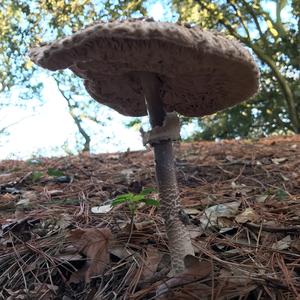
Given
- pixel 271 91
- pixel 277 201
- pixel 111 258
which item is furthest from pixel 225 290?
pixel 271 91

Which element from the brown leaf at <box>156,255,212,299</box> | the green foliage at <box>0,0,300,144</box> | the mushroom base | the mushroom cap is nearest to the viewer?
the mushroom cap

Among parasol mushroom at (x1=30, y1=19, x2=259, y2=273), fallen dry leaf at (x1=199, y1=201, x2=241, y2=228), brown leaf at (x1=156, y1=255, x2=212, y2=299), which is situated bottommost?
brown leaf at (x1=156, y1=255, x2=212, y2=299)

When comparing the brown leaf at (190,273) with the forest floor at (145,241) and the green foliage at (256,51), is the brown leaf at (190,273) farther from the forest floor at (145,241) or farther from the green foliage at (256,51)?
the green foliage at (256,51)

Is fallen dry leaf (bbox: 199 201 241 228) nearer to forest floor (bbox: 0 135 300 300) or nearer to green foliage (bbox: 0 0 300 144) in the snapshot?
forest floor (bbox: 0 135 300 300)

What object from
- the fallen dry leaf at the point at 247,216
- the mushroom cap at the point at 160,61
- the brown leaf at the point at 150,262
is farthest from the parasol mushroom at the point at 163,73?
the fallen dry leaf at the point at 247,216

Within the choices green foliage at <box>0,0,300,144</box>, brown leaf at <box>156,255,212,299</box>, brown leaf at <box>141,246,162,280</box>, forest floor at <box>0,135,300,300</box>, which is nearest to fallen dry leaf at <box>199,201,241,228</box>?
forest floor at <box>0,135,300,300</box>

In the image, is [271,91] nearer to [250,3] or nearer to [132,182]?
[250,3]

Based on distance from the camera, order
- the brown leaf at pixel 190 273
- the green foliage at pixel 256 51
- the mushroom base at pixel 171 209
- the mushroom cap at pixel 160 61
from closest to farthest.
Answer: the mushroom cap at pixel 160 61 < the brown leaf at pixel 190 273 < the mushroom base at pixel 171 209 < the green foliage at pixel 256 51
